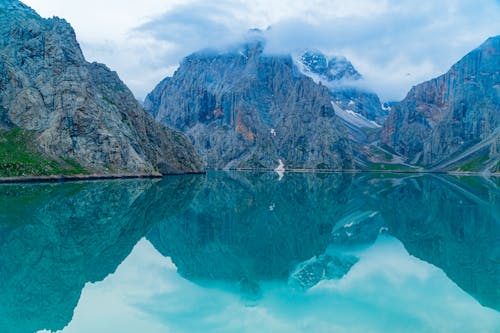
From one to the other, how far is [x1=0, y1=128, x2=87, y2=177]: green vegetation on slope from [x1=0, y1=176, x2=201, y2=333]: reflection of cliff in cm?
5347

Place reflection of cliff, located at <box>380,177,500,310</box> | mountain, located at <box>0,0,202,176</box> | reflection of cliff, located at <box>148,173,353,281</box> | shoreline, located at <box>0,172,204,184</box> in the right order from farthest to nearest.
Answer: mountain, located at <box>0,0,202,176</box> < shoreline, located at <box>0,172,204,184</box> < reflection of cliff, located at <box>148,173,353,281</box> < reflection of cliff, located at <box>380,177,500,310</box>

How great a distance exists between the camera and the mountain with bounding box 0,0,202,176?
135 meters

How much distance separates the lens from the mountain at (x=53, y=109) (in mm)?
134875

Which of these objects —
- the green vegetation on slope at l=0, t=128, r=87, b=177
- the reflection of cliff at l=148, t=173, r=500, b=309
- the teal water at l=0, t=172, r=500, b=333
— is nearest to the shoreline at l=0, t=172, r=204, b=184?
the green vegetation on slope at l=0, t=128, r=87, b=177

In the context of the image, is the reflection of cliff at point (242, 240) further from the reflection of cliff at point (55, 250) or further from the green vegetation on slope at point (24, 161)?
the green vegetation on slope at point (24, 161)

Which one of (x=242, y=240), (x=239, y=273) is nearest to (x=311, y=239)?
(x=242, y=240)

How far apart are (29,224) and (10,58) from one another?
135 m

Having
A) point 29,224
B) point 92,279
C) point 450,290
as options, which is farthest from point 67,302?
point 29,224

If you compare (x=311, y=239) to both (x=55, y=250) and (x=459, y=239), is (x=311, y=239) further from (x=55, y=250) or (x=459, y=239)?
(x=55, y=250)

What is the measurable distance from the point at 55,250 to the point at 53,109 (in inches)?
5208

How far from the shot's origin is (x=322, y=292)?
87.0 feet

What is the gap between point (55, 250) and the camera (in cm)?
3288

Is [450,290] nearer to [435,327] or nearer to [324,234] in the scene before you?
[435,327]

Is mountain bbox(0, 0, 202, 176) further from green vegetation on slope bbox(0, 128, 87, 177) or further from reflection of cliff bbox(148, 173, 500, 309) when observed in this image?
reflection of cliff bbox(148, 173, 500, 309)
